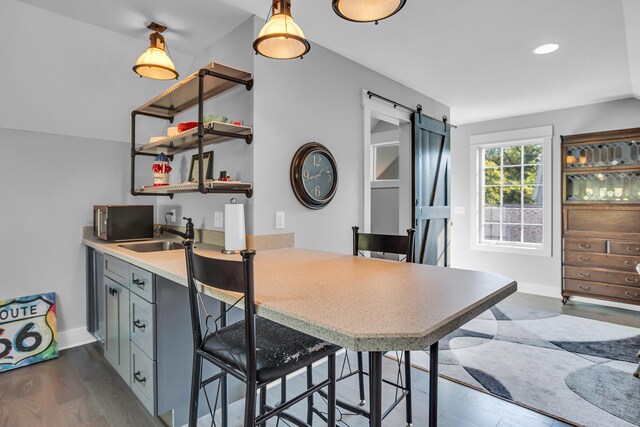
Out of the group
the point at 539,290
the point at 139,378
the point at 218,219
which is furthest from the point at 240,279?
the point at 539,290

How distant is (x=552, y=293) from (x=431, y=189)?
7.69 ft

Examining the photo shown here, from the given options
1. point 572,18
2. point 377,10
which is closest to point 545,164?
point 572,18

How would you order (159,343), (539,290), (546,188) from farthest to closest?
(539,290) → (546,188) → (159,343)

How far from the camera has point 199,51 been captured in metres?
2.81

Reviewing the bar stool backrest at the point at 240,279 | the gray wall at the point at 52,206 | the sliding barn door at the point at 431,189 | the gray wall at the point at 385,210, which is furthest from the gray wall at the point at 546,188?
the bar stool backrest at the point at 240,279

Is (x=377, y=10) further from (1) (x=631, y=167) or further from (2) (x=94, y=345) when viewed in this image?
(1) (x=631, y=167)

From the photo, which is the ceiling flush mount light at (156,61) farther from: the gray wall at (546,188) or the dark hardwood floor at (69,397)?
the gray wall at (546,188)

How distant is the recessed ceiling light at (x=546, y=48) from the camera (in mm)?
2776

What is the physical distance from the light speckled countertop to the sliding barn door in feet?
6.84

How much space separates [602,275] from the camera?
397cm

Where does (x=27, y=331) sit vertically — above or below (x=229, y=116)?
below

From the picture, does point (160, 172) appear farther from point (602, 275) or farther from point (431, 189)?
point (602, 275)

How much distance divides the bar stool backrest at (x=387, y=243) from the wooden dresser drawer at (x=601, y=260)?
11.0 ft

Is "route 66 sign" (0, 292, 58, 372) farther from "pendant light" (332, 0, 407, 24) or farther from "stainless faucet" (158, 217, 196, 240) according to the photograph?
"pendant light" (332, 0, 407, 24)
